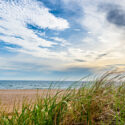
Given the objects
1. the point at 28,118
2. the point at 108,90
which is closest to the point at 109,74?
the point at 108,90

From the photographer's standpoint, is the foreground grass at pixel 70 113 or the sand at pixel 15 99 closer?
the foreground grass at pixel 70 113

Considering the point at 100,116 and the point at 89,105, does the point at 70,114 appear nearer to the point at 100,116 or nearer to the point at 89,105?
the point at 89,105

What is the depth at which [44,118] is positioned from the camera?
8.13 feet

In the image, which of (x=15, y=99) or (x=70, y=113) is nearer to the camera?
(x=70, y=113)

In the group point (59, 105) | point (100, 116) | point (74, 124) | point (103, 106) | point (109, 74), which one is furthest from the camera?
point (109, 74)

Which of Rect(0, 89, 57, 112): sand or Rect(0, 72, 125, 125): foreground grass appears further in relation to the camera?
Rect(0, 89, 57, 112): sand

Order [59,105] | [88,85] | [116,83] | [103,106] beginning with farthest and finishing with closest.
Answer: [116,83]
[88,85]
[103,106]
[59,105]

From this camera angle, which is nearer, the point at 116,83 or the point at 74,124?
the point at 74,124

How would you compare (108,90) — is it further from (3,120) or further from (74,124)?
(3,120)

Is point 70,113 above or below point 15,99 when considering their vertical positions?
below

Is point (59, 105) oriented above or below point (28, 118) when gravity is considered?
above

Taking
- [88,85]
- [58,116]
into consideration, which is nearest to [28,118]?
[58,116]

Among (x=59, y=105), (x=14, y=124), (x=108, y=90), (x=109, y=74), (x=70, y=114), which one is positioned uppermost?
(x=109, y=74)

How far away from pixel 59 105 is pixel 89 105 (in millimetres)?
540
